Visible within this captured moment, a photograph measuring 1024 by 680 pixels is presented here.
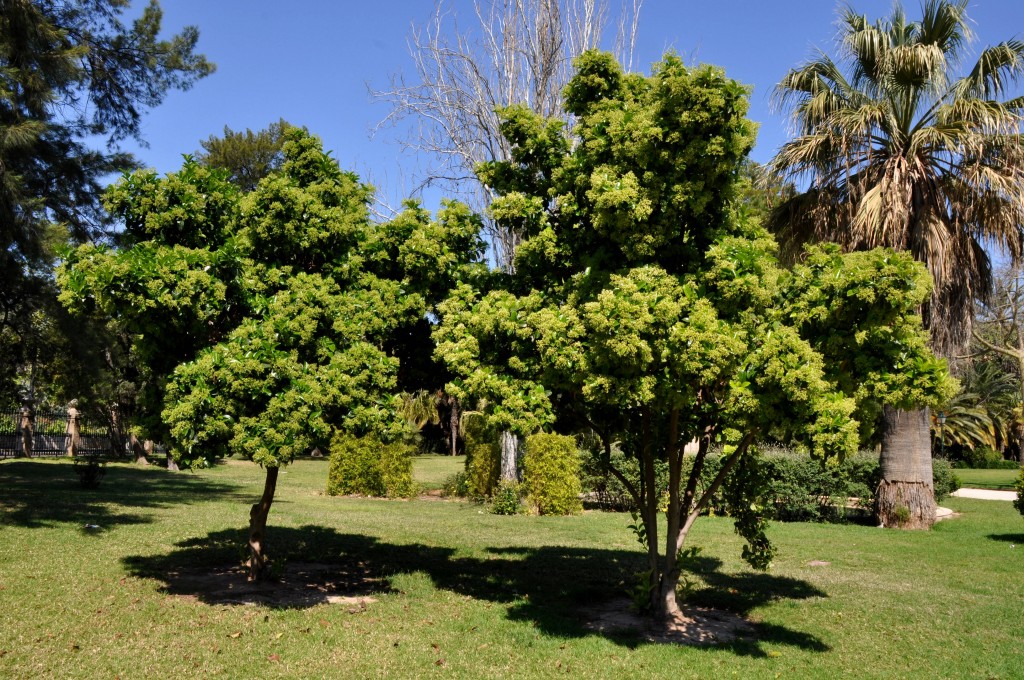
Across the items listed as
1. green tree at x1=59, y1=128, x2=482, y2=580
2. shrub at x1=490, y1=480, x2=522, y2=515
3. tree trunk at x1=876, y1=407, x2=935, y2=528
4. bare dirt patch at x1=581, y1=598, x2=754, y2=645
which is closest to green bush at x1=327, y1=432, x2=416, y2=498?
shrub at x1=490, y1=480, x2=522, y2=515

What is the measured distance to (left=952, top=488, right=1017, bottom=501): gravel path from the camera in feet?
69.7

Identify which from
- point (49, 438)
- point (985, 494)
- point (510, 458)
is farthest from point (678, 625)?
point (49, 438)

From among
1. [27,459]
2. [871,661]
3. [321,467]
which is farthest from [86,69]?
[321,467]

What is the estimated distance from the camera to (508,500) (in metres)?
16.9

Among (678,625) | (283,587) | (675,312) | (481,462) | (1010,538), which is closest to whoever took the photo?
(675,312)

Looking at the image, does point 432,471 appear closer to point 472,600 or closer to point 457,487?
point 457,487

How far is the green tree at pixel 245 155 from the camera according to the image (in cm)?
3366

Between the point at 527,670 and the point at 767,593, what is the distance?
4263 millimetres

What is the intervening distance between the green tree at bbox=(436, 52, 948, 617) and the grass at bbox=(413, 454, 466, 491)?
1493 cm

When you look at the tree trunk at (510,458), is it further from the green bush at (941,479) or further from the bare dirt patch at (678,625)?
the green bush at (941,479)

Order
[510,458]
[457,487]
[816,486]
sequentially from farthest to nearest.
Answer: [457,487]
[510,458]
[816,486]

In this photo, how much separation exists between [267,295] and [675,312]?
181 inches

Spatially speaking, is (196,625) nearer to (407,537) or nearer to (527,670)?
(527,670)

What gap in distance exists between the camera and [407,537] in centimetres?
1340
